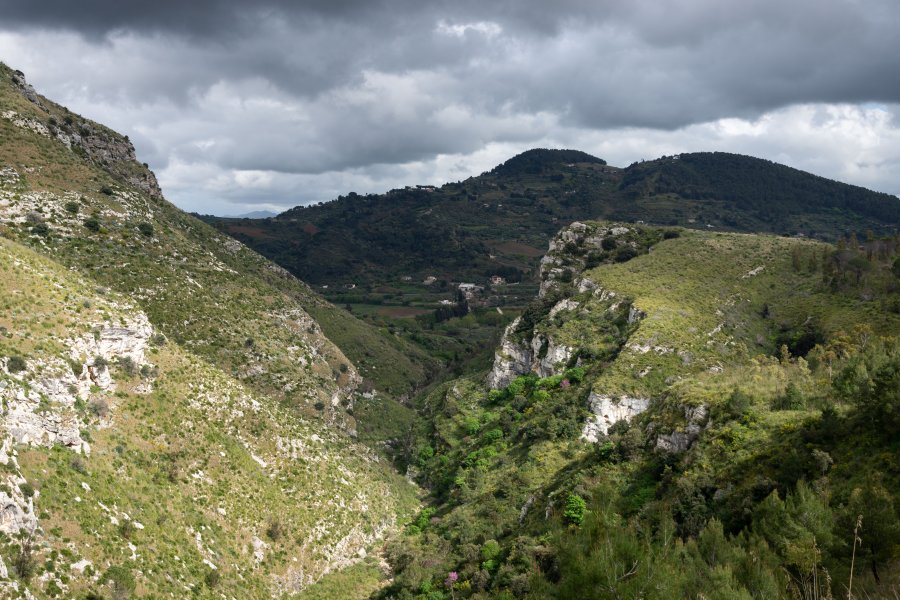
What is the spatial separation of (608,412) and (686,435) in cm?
2528

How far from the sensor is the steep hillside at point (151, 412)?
38.5 meters

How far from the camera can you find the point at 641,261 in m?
119

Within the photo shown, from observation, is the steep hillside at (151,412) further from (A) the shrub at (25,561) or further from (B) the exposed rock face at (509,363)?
(B) the exposed rock face at (509,363)

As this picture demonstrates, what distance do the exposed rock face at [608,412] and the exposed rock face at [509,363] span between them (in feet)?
98.5

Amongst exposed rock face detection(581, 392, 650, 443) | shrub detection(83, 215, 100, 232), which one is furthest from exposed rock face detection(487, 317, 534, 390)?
shrub detection(83, 215, 100, 232)

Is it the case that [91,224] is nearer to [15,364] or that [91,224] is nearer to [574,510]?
[15,364]

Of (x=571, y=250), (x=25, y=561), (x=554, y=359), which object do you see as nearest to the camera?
(x=25, y=561)

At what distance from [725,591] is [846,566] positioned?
8696mm

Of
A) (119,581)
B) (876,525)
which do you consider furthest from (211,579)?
(876,525)

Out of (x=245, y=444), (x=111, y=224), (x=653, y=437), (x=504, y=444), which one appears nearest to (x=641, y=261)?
(x=504, y=444)

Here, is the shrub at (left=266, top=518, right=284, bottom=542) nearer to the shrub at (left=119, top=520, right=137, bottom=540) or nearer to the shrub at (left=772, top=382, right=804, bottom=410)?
the shrub at (left=119, top=520, right=137, bottom=540)

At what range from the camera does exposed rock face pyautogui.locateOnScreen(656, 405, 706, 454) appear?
48.9 m

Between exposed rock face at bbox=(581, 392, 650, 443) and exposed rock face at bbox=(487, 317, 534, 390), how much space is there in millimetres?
30017

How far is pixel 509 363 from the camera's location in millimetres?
106875
